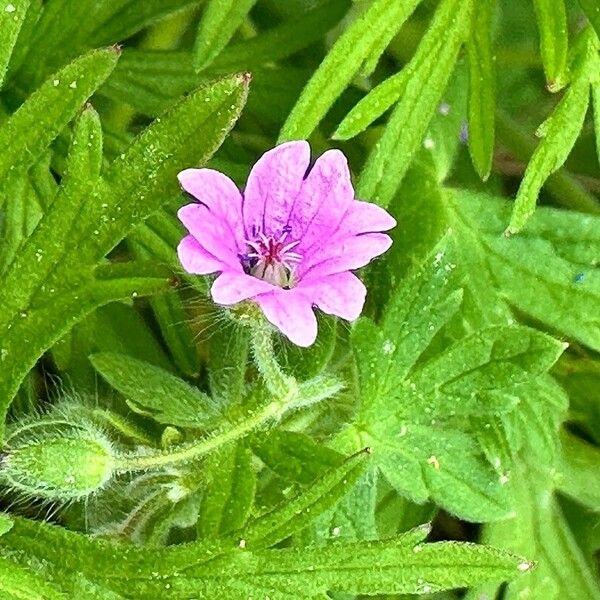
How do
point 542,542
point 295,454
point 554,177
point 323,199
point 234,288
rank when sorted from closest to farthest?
point 234,288 < point 323,199 < point 295,454 < point 542,542 < point 554,177

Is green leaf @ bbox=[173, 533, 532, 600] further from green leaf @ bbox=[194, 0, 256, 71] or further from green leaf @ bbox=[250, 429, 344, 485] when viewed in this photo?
green leaf @ bbox=[194, 0, 256, 71]

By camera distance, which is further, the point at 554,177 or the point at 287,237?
the point at 554,177

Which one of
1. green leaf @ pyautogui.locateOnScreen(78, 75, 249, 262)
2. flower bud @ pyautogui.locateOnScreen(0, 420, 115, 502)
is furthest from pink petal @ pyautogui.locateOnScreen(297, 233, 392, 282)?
flower bud @ pyautogui.locateOnScreen(0, 420, 115, 502)

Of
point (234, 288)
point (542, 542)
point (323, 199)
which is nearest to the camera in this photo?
point (234, 288)

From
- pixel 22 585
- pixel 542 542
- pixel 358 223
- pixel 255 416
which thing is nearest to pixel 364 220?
pixel 358 223

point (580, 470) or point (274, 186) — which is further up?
point (274, 186)

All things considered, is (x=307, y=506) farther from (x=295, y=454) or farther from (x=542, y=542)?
(x=542, y=542)

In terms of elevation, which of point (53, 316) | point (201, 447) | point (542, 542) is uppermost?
point (53, 316)
